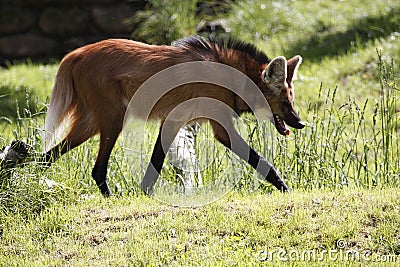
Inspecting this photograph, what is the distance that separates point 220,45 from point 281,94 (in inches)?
25.1

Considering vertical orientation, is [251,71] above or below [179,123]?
above

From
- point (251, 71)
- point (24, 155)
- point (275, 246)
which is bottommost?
point (275, 246)

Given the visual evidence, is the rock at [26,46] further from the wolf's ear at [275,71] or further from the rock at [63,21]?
the wolf's ear at [275,71]

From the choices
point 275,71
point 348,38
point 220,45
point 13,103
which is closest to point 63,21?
point 13,103

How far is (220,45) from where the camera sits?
5.33m

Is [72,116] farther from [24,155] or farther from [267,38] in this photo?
[267,38]

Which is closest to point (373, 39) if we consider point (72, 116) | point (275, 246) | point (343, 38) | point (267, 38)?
point (343, 38)

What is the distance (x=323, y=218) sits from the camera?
4.22m

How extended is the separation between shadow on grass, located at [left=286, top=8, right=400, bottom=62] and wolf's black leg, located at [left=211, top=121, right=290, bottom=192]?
488 cm

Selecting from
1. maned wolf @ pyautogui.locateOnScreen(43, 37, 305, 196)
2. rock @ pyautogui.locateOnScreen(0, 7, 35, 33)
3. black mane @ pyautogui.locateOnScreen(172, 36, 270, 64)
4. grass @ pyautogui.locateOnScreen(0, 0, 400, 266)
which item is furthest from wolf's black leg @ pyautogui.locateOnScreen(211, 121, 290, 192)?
Answer: rock @ pyautogui.locateOnScreen(0, 7, 35, 33)

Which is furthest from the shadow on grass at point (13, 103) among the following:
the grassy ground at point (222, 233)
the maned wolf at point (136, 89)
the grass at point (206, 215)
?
the grassy ground at point (222, 233)

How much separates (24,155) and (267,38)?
6.75m

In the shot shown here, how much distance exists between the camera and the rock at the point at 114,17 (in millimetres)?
11500

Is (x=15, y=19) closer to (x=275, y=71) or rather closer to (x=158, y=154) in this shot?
(x=158, y=154)
